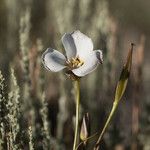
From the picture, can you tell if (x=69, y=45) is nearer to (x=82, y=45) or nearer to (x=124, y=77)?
(x=82, y=45)

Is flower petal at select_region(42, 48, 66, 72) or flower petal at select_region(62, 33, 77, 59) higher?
flower petal at select_region(62, 33, 77, 59)

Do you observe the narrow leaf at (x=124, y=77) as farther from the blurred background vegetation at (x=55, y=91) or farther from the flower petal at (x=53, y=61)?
the blurred background vegetation at (x=55, y=91)

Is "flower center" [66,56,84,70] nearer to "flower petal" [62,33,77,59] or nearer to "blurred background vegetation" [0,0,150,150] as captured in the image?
"flower petal" [62,33,77,59]

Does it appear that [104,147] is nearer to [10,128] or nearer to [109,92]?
[109,92]

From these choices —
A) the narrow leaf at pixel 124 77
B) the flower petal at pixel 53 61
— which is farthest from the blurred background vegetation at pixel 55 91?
the narrow leaf at pixel 124 77

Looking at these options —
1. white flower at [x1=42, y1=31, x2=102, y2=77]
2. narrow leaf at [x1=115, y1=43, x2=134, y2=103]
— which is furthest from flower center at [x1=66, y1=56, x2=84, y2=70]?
narrow leaf at [x1=115, y1=43, x2=134, y2=103]

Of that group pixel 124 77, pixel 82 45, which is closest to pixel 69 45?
pixel 82 45

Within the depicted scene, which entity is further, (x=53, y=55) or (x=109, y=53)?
(x=109, y=53)

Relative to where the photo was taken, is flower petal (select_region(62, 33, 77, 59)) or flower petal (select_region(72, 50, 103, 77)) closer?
flower petal (select_region(72, 50, 103, 77))

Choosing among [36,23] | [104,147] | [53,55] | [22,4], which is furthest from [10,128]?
[36,23]
